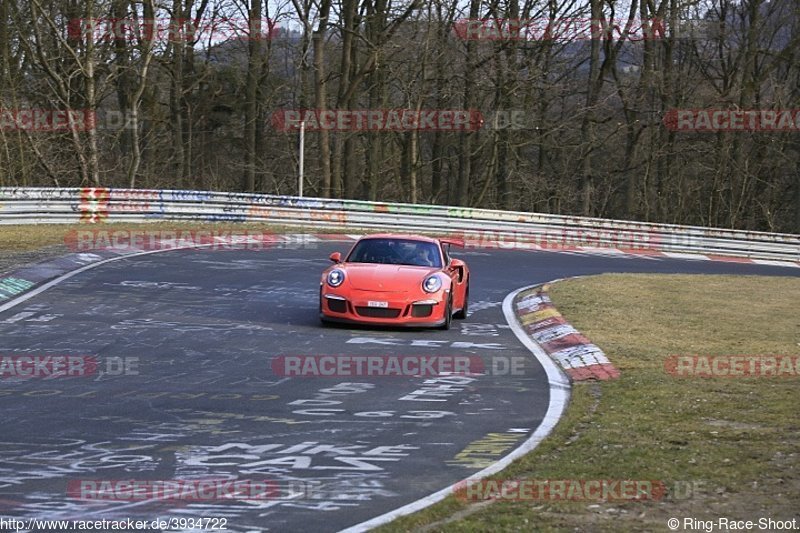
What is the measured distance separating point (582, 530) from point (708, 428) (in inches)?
122

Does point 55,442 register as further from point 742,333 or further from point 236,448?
point 742,333

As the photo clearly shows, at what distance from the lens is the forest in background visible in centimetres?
4431

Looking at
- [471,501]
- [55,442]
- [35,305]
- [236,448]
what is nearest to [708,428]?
[471,501]

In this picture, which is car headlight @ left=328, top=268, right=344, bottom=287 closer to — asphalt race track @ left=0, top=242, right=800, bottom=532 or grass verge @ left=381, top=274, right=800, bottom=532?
asphalt race track @ left=0, top=242, right=800, bottom=532

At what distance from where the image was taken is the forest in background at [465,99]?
4431 cm

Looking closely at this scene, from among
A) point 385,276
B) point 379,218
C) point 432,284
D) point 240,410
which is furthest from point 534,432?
point 379,218

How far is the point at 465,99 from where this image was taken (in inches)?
1828

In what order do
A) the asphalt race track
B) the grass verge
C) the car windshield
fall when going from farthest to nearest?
the car windshield, the asphalt race track, the grass verge

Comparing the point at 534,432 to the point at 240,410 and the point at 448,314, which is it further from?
the point at 448,314

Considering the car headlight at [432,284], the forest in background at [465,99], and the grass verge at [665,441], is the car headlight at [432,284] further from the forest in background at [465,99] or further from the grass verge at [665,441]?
the forest in background at [465,99]

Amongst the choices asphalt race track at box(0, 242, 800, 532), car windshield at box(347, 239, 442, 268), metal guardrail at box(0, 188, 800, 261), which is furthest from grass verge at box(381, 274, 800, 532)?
metal guardrail at box(0, 188, 800, 261)

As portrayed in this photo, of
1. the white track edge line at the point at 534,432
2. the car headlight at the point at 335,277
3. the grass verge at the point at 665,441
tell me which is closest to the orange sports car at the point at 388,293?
the car headlight at the point at 335,277

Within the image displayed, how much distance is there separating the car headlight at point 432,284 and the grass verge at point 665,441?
6.31ft

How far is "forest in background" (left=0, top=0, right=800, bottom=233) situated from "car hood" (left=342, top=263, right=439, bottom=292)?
27099 mm
